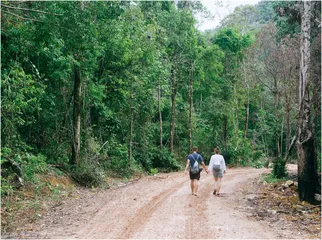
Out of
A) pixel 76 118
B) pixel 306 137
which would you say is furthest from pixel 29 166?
pixel 306 137

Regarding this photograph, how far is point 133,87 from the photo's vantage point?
73.7ft

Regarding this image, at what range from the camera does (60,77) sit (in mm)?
15242

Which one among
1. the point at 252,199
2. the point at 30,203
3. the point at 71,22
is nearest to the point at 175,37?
the point at 71,22

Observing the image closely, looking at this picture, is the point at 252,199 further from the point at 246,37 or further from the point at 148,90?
the point at 246,37

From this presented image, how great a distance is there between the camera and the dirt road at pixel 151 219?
7.98m

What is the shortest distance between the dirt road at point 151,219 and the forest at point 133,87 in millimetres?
2305

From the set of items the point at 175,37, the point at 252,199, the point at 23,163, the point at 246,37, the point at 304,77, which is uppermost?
the point at 246,37

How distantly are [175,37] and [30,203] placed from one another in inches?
814

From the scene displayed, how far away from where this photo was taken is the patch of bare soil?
28.4 feet

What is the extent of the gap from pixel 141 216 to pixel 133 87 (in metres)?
13.8

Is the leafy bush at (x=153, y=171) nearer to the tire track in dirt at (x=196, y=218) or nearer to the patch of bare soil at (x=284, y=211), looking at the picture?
the patch of bare soil at (x=284, y=211)

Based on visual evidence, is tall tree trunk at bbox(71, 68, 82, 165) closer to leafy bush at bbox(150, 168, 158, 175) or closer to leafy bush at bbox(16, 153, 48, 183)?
leafy bush at bbox(16, 153, 48, 183)

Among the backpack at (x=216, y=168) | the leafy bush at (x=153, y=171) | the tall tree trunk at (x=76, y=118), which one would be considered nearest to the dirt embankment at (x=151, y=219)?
the backpack at (x=216, y=168)

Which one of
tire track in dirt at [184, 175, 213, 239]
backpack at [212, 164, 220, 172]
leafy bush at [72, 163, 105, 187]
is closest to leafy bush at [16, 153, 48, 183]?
leafy bush at [72, 163, 105, 187]
